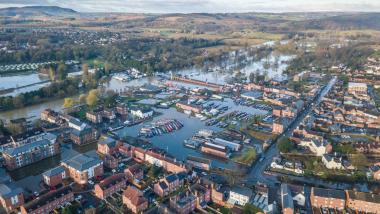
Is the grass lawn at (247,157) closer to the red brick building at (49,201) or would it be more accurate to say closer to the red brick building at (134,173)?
the red brick building at (134,173)

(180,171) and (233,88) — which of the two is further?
(233,88)

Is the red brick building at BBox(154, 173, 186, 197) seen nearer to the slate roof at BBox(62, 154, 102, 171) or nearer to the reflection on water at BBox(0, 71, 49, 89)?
the slate roof at BBox(62, 154, 102, 171)

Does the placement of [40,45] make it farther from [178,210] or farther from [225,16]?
[225,16]

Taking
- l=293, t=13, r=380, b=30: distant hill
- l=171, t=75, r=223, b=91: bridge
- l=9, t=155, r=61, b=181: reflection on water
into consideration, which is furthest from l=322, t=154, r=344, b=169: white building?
l=293, t=13, r=380, b=30: distant hill

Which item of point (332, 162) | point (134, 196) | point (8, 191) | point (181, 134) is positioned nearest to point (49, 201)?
point (8, 191)

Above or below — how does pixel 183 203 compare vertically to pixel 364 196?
below

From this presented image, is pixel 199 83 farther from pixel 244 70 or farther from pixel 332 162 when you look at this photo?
pixel 332 162

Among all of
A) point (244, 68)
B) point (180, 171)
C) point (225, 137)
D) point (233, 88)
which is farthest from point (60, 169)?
point (244, 68)

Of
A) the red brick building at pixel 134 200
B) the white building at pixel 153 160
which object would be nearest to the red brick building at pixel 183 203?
the red brick building at pixel 134 200
